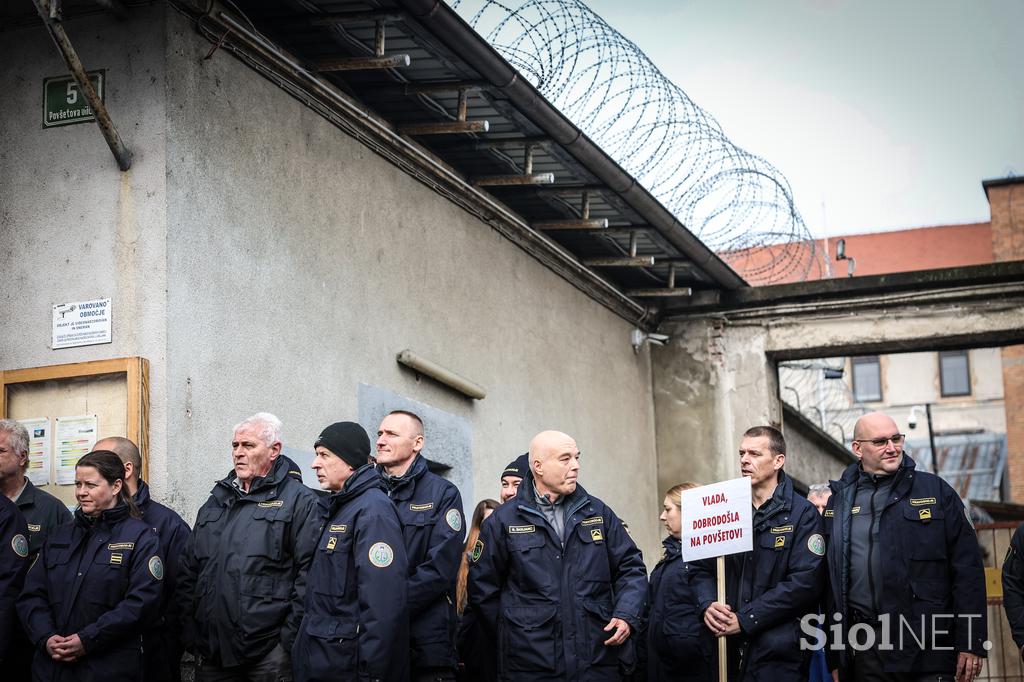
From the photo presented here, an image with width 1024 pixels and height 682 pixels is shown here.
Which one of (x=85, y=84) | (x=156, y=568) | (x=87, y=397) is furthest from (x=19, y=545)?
(x=85, y=84)

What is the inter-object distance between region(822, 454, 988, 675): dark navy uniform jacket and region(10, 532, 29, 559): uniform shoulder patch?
4321 mm

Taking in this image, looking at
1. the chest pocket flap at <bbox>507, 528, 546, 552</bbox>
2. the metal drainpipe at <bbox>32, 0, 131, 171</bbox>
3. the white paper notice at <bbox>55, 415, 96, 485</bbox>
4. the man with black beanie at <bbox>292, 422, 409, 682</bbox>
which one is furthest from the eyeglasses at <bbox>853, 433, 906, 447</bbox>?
the metal drainpipe at <bbox>32, 0, 131, 171</bbox>

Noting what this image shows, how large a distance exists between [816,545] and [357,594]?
2.47 metres

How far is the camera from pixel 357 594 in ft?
20.8

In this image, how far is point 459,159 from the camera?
36.5 feet

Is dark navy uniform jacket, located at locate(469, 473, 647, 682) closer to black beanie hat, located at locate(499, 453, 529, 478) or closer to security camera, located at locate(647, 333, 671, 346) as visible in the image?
black beanie hat, located at locate(499, 453, 529, 478)

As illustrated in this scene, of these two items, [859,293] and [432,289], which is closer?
[432,289]

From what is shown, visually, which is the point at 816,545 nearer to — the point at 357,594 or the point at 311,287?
the point at 357,594

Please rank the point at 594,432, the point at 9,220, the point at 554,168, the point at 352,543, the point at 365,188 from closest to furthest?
the point at 352,543 < the point at 9,220 < the point at 365,188 < the point at 554,168 < the point at 594,432

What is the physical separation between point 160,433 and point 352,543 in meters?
A: 1.60

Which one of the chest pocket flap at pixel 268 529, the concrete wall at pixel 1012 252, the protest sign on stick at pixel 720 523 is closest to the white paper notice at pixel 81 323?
the chest pocket flap at pixel 268 529

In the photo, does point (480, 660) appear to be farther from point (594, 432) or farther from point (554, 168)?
point (594, 432)

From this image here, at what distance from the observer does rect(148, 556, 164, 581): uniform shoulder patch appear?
6715 mm

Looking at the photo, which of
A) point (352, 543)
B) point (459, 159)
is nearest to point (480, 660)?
point (352, 543)
